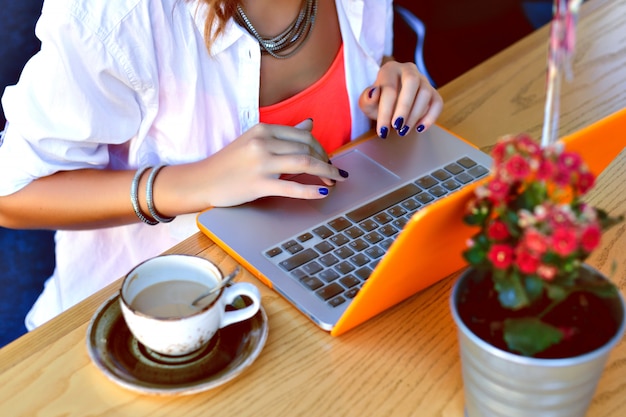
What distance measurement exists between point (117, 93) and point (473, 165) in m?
0.43

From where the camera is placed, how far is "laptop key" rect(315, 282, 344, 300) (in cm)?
73

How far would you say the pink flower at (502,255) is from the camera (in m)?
0.49

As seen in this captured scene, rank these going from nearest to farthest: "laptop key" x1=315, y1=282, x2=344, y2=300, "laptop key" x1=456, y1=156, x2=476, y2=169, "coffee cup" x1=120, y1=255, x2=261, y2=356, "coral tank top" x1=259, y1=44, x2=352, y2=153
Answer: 1. "coffee cup" x1=120, y1=255, x2=261, y2=356
2. "laptop key" x1=315, y1=282, x2=344, y2=300
3. "laptop key" x1=456, y1=156, x2=476, y2=169
4. "coral tank top" x1=259, y1=44, x2=352, y2=153

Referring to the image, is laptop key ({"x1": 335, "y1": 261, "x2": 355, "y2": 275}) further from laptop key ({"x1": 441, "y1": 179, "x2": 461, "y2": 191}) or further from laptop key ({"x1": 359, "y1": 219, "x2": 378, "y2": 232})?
laptop key ({"x1": 441, "y1": 179, "x2": 461, "y2": 191})

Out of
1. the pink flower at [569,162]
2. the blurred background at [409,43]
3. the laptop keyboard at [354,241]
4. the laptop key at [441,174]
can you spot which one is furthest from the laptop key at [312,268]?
the blurred background at [409,43]

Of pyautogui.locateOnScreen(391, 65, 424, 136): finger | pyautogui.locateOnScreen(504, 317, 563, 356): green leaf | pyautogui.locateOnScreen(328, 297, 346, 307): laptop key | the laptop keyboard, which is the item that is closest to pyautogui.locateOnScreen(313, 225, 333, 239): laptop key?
the laptop keyboard

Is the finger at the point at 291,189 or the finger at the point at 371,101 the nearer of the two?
the finger at the point at 291,189

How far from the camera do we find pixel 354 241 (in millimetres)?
805

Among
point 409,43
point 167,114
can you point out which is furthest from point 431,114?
point 409,43

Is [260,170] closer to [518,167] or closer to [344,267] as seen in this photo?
[344,267]

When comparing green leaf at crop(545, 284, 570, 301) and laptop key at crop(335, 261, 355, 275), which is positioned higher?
green leaf at crop(545, 284, 570, 301)

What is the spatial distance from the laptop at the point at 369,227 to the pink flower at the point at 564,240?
100mm

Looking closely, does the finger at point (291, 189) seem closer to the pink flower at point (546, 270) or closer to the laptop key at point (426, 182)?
the laptop key at point (426, 182)

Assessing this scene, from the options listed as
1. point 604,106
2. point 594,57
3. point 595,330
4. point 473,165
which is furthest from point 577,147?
point 594,57
